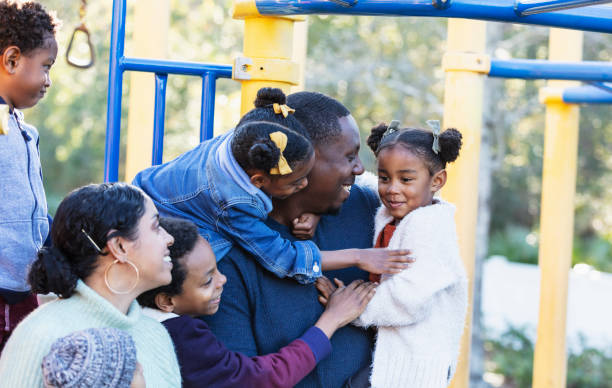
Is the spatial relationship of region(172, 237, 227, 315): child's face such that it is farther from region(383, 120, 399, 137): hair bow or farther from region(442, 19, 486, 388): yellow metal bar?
region(442, 19, 486, 388): yellow metal bar

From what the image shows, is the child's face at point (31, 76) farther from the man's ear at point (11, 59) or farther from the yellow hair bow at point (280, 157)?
the yellow hair bow at point (280, 157)

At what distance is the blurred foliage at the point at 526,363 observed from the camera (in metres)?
7.71

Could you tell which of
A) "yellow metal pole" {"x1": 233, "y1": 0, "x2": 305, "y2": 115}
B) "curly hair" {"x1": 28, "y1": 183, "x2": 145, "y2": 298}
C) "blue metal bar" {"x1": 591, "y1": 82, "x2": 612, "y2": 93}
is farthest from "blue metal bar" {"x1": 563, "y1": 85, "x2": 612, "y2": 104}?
"curly hair" {"x1": 28, "y1": 183, "x2": 145, "y2": 298}

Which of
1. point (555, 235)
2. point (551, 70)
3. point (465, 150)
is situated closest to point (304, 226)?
point (465, 150)

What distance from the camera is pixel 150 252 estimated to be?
185 cm

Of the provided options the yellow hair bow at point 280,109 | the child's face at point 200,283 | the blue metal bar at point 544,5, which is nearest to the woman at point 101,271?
the child's face at point 200,283

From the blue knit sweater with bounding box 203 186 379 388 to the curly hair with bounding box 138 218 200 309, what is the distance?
142mm

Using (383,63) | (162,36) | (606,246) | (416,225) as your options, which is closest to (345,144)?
(416,225)

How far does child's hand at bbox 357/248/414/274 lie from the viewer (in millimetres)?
2244

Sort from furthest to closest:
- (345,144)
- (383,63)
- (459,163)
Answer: (383,63)
(459,163)
(345,144)

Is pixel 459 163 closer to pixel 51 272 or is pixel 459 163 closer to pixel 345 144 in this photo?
pixel 345 144

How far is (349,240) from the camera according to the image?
2.42 m

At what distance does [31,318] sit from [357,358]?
3.10ft

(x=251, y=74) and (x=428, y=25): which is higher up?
(x=428, y=25)
